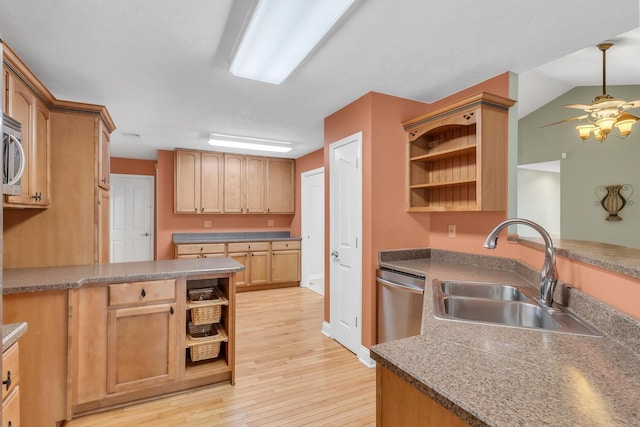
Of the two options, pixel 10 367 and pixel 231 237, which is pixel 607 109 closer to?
pixel 10 367

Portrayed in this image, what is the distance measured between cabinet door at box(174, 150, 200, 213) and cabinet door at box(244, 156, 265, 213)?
0.82 m

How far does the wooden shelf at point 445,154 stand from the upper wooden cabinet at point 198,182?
3596mm

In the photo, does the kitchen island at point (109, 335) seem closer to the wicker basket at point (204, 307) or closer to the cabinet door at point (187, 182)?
the wicker basket at point (204, 307)

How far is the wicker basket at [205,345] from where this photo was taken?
93.9 inches

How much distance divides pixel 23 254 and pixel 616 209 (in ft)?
23.0

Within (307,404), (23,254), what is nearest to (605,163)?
(307,404)

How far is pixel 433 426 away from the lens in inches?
32.8

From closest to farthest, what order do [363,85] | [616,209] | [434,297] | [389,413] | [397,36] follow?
[389,413] → [434,297] → [397,36] → [363,85] → [616,209]

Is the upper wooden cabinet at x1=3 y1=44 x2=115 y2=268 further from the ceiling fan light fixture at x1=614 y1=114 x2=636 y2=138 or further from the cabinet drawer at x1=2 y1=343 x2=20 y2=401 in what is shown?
the ceiling fan light fixture at x1=614 y1=114 x2=636 y2=138

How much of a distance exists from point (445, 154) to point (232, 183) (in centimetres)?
383

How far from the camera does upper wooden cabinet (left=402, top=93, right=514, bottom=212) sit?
91.6 inches

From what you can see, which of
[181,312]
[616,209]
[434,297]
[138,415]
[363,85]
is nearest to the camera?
[434,297]

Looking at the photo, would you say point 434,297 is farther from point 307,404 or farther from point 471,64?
point 471,64

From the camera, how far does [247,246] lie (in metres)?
5.26
